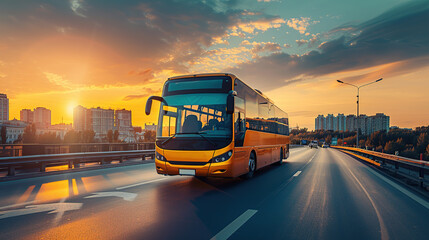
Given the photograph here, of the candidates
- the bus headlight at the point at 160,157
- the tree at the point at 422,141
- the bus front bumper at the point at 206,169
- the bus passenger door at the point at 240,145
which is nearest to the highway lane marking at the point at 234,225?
the bus front bumper at the point at 206,169

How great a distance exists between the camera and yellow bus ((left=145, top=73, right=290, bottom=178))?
7.82 m

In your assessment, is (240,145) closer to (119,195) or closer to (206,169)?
(206,169)

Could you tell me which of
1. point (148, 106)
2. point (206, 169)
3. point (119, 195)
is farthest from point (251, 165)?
point (119, 195)

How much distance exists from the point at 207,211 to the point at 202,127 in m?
3.06

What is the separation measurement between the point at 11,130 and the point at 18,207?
195177 mm

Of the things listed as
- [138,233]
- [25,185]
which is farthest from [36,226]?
[25,185]

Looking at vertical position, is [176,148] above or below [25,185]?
→ above

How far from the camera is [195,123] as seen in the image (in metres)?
8.17

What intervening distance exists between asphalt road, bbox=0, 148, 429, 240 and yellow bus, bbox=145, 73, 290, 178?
70 cm

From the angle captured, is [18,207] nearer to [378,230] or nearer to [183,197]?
[183,197]

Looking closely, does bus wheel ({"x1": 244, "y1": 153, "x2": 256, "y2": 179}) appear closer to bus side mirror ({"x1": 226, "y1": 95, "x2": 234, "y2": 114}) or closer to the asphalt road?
the asphalt road

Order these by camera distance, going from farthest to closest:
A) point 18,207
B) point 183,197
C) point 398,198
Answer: point 398,198 → point 183,197 → point 18,207

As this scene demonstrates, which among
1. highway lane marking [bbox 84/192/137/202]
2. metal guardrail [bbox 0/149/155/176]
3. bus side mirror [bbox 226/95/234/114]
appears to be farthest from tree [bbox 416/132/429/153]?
highway lane marking [bbox 84/192/137/202]

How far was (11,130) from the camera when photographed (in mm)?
163375
